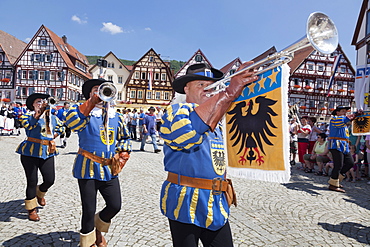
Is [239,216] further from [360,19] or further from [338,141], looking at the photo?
[360,19]

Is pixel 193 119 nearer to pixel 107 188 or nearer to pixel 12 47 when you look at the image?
pixel 107 188

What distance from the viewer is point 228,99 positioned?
5.73ft

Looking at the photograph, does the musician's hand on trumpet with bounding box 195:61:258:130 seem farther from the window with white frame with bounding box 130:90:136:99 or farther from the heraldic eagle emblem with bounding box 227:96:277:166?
the window with white frame with bounding box 130:90:136:99

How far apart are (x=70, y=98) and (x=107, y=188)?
39031mm

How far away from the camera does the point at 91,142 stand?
3.27 metres

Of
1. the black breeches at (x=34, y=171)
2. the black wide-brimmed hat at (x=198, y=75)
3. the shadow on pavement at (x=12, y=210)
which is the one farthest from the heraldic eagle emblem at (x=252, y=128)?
the shadow on pavement at (x=12, y=210)

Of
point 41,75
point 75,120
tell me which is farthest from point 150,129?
point 41,75

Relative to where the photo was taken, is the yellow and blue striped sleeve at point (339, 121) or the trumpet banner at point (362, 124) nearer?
the trumpet banner at point (362, 124)

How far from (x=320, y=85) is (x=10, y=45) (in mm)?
44523

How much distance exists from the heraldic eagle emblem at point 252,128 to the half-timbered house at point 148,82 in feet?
131

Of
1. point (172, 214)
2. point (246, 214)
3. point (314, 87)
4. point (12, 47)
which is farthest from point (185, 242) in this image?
point (12, 47)

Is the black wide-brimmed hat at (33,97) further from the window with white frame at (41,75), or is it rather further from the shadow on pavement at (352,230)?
the window with white frame at (41,75)

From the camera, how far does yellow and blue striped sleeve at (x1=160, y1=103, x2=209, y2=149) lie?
1777 millimetres

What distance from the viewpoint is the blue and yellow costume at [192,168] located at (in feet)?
6.02
